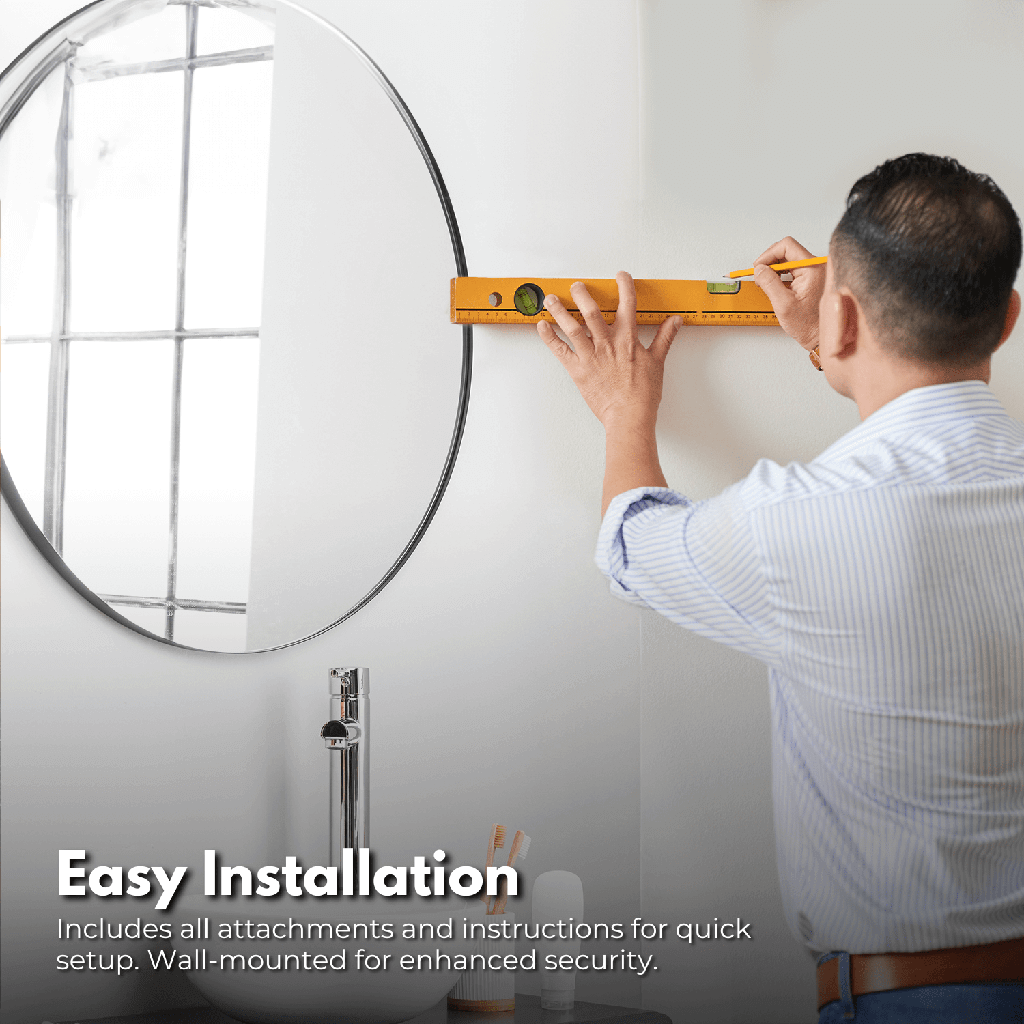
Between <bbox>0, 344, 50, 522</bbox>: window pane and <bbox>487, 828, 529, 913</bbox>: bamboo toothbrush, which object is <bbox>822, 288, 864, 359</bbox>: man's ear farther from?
<bbox>0, 344, 50, 522</bbox>: window pane

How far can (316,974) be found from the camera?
1037 mm

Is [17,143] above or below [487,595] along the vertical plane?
above

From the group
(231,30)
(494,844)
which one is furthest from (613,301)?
(494,844)

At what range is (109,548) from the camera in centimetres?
120

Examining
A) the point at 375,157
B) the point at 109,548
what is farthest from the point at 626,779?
the point at 375,157

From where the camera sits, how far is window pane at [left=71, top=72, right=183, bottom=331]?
47.5 inches

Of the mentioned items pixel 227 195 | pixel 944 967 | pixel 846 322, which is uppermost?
pixel 227 195

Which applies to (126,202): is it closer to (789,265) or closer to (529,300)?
(529,300)

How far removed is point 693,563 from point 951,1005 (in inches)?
18.6

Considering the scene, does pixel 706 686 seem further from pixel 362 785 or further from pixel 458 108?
pixel 458 108

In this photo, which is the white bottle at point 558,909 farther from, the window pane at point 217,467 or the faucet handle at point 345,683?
the window pane at point 217,467

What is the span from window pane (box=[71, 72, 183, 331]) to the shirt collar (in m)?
0.82

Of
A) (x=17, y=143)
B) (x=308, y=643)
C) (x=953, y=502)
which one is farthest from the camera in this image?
(x=308, y=643)

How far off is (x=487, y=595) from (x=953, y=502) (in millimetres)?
609
